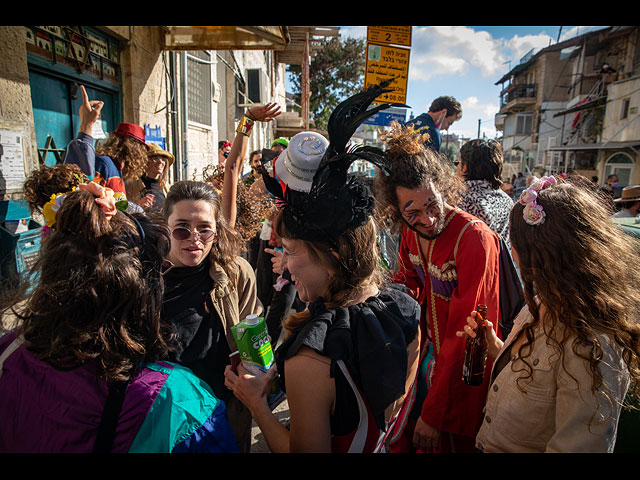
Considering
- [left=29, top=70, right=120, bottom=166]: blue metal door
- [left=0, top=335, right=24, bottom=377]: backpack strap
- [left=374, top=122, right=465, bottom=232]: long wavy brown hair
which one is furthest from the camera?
[left=29, top=70, right=120, bottom=166]: blue metal door

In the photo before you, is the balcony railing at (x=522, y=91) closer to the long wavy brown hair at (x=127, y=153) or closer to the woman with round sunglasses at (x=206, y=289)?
the long wavy brown hair at (x=127, y=153)

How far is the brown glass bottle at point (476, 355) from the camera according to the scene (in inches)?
71.6

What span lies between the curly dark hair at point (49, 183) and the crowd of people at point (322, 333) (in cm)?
109

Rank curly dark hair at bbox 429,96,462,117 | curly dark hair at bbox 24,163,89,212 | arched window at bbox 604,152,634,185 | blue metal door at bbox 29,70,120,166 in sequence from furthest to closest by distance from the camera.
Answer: arched window at bbox 604,152,634,185 → curly dark hair at bbox 429,96,462,117 → blue metal door at bbox 29,70,120,166 → curly dark hair at bbox 24,163,89,212

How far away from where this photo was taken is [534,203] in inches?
58.8

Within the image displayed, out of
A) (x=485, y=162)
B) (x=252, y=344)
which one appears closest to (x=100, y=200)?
(x=252, y=344)

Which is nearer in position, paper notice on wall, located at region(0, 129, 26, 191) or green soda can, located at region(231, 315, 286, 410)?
Answer: green soda can, located at region(231, 315, 286, 410)

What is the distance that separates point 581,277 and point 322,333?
1020 mm

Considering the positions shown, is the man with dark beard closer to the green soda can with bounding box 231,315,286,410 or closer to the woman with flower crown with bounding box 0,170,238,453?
the green soda can with bounding box 231,315,286,410

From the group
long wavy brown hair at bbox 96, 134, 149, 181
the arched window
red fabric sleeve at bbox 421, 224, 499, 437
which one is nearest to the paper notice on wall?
long wavy brown hair at bbox 96, 134, 149, 181

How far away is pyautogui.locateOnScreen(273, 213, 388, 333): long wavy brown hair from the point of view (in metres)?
1.40

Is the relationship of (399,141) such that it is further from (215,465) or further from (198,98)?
(198,98)

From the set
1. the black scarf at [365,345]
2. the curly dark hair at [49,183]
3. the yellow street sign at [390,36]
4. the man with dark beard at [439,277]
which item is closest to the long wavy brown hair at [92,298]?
the black scarf at [365,345]

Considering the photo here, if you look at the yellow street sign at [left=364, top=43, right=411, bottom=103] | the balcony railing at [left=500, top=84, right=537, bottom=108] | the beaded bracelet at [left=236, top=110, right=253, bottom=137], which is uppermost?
the balcony railing at [left=500, top=84, right=537, bottom=108]
